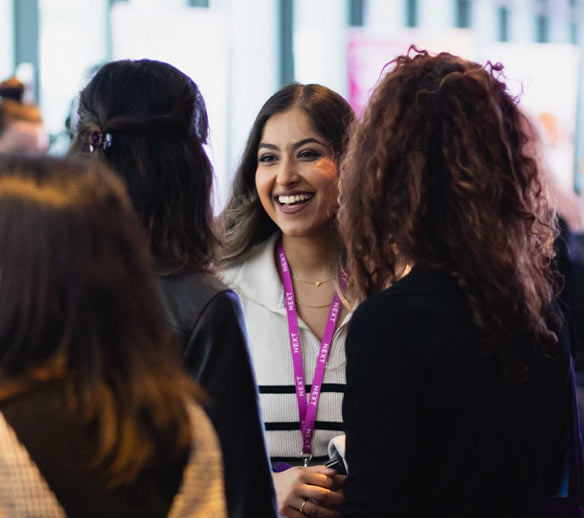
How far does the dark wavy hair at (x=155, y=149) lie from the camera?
1.67 meters

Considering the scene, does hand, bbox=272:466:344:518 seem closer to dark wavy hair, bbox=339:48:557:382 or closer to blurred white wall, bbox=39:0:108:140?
dark wavy hair, bbox=339:48:557:382

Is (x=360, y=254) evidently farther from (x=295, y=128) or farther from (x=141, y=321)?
(x=295, y=128)

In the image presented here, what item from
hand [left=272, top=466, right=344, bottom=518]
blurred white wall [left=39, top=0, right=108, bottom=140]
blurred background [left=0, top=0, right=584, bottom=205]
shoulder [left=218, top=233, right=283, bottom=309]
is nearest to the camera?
hand [left=272, top=466, right=344, bottom=518]

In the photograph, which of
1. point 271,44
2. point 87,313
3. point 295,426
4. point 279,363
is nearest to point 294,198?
point 279,363

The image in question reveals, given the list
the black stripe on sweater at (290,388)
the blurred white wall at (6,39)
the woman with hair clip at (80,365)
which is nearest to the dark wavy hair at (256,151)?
the black stripe on sweater at (290,388)

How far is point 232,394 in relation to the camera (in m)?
1.61

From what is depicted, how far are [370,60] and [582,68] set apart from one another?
424 cm

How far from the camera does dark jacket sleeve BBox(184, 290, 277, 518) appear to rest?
1599mm

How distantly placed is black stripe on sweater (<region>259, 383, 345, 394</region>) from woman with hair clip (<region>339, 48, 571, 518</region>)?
0.72 m

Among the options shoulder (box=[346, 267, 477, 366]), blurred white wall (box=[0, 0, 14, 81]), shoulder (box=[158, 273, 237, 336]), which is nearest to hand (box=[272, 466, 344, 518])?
shoulder (box=[158, 273, 237, 336])

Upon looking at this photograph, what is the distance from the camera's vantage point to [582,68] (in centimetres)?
944

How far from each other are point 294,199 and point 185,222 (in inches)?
29.1

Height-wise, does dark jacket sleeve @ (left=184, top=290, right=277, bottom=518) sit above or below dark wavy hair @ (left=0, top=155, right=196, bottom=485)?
below

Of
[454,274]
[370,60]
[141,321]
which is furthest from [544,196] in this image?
[370,60]
